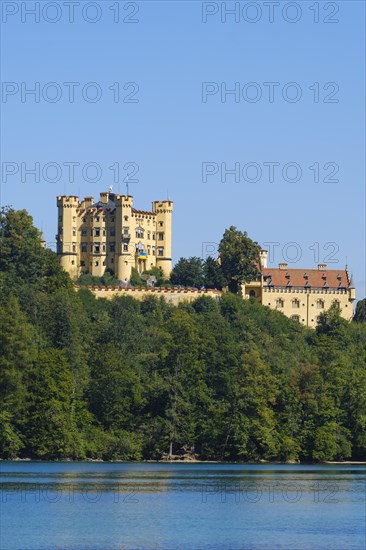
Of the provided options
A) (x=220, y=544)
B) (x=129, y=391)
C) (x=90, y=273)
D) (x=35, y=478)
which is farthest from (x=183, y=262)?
(x=220, y=544)

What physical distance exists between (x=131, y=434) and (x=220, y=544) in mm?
42446

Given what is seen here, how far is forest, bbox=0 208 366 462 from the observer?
311 feet

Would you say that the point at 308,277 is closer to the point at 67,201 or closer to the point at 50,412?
the point at 67,201

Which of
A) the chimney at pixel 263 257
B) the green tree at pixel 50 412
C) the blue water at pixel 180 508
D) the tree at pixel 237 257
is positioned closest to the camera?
the blue water at pixel 180 508

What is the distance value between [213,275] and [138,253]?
7646 millimetres

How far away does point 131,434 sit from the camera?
9838 cm

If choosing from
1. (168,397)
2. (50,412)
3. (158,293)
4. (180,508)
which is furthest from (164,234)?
(180,508)

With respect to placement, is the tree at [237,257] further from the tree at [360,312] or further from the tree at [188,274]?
the tree at [360,312]

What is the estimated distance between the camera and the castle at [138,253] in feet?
477

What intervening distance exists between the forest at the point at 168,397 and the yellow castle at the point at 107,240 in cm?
2949

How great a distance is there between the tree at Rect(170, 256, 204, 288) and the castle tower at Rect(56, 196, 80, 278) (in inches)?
376

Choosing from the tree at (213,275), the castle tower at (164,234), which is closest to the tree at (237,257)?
the tree at (213,275)

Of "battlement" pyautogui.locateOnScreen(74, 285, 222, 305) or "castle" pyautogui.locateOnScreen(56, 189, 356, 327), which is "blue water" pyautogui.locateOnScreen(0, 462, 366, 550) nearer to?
"battlement" pyautogui.locateOnScreen(74, 285, 222, 305)

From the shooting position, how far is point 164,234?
493ft
